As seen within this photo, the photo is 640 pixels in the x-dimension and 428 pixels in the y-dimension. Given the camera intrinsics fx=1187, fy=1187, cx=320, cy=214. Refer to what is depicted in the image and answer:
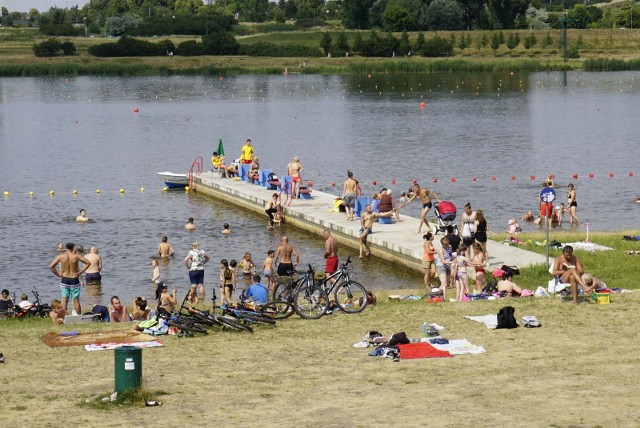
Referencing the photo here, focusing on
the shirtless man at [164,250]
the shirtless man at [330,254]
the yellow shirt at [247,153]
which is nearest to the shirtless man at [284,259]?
the shirtless man at [330,254]

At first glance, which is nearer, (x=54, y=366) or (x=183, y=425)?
(x=183, y=425)

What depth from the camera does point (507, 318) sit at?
65.9 ft

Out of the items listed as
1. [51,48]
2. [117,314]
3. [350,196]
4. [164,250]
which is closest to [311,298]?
[117,314]

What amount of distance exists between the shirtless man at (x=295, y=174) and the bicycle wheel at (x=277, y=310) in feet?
66.6

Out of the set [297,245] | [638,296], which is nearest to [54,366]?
[638,296]

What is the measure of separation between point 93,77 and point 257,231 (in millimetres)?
120334

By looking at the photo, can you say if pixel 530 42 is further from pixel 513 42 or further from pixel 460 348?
pixel 460 348

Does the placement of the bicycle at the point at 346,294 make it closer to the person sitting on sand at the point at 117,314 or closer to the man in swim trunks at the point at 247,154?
the person sitting on sand at the point at 117,314

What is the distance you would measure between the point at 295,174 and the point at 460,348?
77.5 feet

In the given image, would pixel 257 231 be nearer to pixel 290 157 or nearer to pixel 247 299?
pixel 247 299

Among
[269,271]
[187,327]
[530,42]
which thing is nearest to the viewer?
[187,327]

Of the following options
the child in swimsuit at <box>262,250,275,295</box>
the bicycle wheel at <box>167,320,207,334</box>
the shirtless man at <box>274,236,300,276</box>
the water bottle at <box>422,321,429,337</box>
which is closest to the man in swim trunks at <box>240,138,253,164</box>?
the shirtless man at <box>274,236,300,276</box>

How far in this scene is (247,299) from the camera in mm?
23859

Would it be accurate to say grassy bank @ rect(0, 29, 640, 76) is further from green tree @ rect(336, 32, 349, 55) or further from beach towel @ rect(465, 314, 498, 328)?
beach towel @ rect(465, 314, 498, 328)
